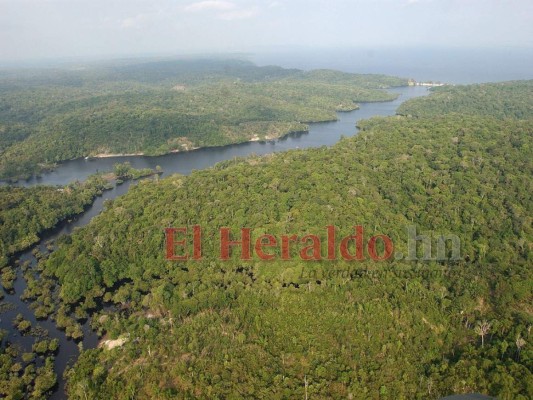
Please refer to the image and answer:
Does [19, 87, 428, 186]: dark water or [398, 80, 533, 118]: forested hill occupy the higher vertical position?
[398, 80, 533, 118]: forested hill

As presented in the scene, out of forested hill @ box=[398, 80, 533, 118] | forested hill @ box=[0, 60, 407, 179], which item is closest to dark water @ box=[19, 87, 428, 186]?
forested hill @ box=[0, 60, 407, 179]

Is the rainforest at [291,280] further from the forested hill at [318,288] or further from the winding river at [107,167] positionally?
the winding river at [107,167]

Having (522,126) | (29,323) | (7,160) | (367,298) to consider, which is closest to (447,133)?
(522,126)

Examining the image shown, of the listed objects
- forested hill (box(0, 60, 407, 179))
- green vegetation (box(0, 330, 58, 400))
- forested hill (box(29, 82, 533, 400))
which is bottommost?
green vegetation (box(0, 330, 58, 400))

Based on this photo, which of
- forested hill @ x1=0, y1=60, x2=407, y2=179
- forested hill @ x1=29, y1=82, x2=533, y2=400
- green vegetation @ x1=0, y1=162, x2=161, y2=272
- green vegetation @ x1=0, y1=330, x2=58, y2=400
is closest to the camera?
forested hill @ x1=29, y1=82, x2=533, y2=400

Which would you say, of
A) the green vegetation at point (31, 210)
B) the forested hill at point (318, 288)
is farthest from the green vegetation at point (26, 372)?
the green vegetation at point (31, 210)

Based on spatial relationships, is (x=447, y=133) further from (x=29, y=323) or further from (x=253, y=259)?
(x=29, y=323)

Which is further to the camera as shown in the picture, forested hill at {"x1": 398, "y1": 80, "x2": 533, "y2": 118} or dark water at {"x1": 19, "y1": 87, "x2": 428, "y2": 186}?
forested hill at {"x1": 398, "y1": 80, "x2": 533, "y2": 118}

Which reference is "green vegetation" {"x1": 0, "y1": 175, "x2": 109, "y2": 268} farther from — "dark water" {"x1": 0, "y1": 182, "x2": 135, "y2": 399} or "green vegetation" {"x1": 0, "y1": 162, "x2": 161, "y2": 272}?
"dark water" {"x1": 0, "y1": 182, "x2": 135, "y2": 399}
